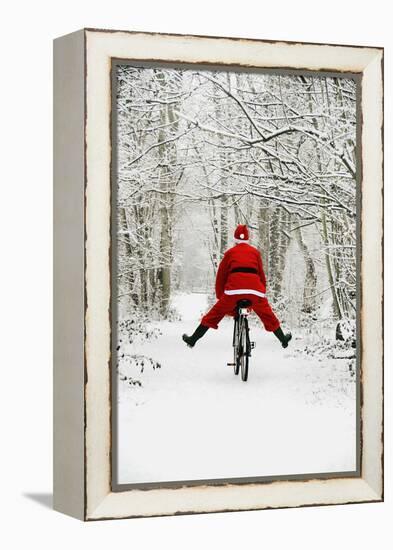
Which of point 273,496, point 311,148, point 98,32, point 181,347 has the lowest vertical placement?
point 273,496

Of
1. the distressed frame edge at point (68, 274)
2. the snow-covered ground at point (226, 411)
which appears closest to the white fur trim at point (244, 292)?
the snow-covered ground at point (226, 411)

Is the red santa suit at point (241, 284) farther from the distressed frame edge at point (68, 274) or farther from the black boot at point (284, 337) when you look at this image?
the distressed frame edge at point (68, 274)

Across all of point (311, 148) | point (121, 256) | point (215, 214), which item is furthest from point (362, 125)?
point (121, 256)

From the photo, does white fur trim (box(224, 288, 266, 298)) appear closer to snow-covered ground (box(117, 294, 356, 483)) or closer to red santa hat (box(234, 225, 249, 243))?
snow-covered ground (box(117, 294, 356, 483))

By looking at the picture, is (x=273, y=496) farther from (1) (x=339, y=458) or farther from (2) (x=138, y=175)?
(2) (x=138, y=175)

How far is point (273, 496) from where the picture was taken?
9.42m

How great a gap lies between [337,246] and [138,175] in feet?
4.69

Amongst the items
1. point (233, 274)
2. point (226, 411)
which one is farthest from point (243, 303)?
point (226, 411)

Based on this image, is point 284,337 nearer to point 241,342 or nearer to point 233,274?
point 241,342

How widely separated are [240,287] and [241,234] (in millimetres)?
336

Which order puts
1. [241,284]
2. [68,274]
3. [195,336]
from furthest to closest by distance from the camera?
[241,284] → [195,336] → [68,274]

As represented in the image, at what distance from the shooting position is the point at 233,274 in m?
9.40

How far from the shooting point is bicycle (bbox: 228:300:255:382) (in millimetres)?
9383

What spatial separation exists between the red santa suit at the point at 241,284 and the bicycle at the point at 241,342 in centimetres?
5
